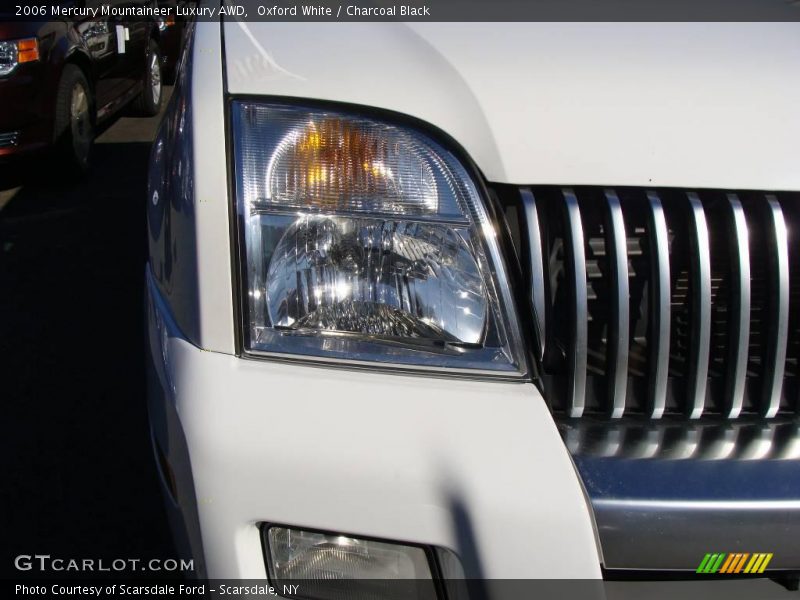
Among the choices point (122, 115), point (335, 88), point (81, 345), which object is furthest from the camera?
point (122, 115)

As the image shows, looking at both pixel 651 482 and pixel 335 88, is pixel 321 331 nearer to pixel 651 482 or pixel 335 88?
pixel 335 88

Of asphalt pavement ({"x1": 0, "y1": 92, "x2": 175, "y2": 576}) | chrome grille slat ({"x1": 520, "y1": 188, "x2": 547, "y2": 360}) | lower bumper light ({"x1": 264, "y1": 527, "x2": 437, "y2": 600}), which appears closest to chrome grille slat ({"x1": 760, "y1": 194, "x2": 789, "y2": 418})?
chrome grille slat ({"x1": 520, "y1": 188, "x2": 547, "y2": 360})

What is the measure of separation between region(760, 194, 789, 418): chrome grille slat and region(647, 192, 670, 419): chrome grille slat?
0.18 m

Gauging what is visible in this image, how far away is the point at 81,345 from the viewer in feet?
11.3

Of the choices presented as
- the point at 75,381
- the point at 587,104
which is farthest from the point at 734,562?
the point at 75,381

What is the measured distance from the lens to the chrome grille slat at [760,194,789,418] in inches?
51.9

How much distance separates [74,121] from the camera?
5.63m

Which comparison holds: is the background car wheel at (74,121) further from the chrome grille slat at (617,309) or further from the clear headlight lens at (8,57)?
the chrome grille slat at (617,309)

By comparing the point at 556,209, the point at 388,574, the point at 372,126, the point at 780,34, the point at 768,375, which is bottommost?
the point at 388,574

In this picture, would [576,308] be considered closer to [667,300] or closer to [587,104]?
[667,300]

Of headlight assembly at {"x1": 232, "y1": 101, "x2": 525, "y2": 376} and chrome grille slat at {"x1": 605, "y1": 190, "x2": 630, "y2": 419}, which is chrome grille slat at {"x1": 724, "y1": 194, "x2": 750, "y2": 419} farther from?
headlight assembly at {"x1": 232, "y1": 101, "x2": 525, "y2": 376}

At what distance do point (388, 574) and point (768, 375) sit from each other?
0.73 meters

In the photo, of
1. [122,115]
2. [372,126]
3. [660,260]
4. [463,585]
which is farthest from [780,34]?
[122,115]

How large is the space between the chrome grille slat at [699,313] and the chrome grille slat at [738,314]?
4 centimetres
